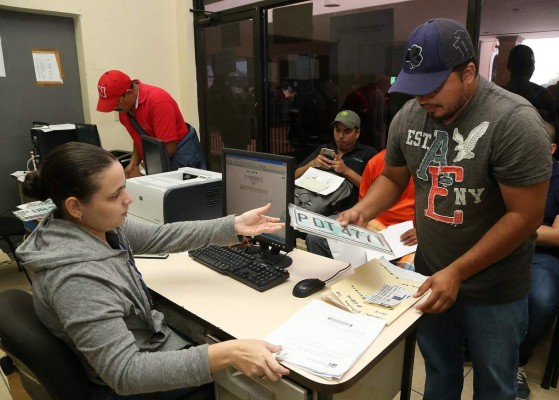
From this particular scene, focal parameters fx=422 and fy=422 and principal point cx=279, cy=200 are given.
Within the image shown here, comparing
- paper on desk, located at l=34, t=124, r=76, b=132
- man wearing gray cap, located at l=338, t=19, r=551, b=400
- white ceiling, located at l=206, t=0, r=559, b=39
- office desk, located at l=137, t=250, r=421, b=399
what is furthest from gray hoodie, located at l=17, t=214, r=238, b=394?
paper on desk, located at l=34, t=124, r=76, b=132

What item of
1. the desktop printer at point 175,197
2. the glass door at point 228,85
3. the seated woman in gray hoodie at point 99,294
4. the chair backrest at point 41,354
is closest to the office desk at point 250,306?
the seated woman in gray hoodie at point 99,294

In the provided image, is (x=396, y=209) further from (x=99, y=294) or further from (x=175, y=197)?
(x=99, y=294)

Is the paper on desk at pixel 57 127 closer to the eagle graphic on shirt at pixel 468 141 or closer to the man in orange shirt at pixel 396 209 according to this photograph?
the man in orange shirt at pixel 396 209

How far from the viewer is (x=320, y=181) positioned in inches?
114

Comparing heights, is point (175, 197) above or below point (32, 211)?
above

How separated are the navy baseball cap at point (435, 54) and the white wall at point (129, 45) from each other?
3.29 m

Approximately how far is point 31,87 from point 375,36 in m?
2.83

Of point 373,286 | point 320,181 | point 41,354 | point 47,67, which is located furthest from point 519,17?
point 47,67

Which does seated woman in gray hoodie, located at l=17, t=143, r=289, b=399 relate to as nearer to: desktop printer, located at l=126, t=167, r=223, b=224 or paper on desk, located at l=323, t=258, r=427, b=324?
paper on desk, located at l=323, t=258, r=427, b=324

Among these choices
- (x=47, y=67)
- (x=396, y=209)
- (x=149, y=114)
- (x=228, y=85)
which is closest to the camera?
(x=396, y=209)

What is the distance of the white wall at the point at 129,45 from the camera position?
11.9ft

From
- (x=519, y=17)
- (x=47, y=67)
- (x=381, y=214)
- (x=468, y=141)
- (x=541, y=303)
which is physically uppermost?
(x=519, y=17)

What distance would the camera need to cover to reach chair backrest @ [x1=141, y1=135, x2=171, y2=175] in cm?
221

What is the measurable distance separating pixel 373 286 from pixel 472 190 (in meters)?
0.43
